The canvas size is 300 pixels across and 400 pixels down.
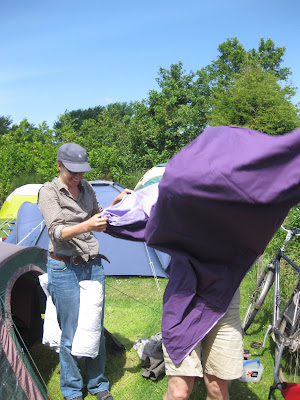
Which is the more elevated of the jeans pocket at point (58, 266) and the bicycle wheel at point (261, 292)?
the jeans pocket at point (58, 266)

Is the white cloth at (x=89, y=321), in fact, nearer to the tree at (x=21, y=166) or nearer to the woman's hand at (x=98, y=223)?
the woman's hand at (x=98, y=223)

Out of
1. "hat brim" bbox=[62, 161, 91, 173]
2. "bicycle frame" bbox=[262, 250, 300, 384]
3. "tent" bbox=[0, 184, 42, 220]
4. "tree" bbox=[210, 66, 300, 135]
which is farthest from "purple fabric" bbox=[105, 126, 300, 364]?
"tree" bbox=[210, 66, 300, 135]

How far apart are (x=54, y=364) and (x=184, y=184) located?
2511 millimetres

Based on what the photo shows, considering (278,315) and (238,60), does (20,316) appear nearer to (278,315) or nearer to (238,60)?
(278,315)

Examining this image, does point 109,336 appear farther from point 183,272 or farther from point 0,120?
point 0,120

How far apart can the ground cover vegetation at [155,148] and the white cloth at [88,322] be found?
57 cm

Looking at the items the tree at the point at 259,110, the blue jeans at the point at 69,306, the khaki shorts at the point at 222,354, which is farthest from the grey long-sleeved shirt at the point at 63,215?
the tree at the point at 259,110

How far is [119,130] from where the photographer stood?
63.3 ft

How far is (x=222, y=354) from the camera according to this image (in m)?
2.07

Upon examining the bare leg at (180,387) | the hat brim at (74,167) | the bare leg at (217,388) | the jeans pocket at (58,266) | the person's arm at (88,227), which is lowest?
the bare leg at (217,388)

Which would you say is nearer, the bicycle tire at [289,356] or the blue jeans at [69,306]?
the blue jeans at [69,306]

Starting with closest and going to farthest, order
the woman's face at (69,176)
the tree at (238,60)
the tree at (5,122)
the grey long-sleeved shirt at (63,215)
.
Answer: the grey long-sleeved shirt at (63,215), the woman's face at (69,176), the tree at (238,60), the tree at (5,122)

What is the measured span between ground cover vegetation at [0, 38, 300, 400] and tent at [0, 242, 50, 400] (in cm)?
33

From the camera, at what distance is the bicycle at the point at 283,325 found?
2.87 metres
